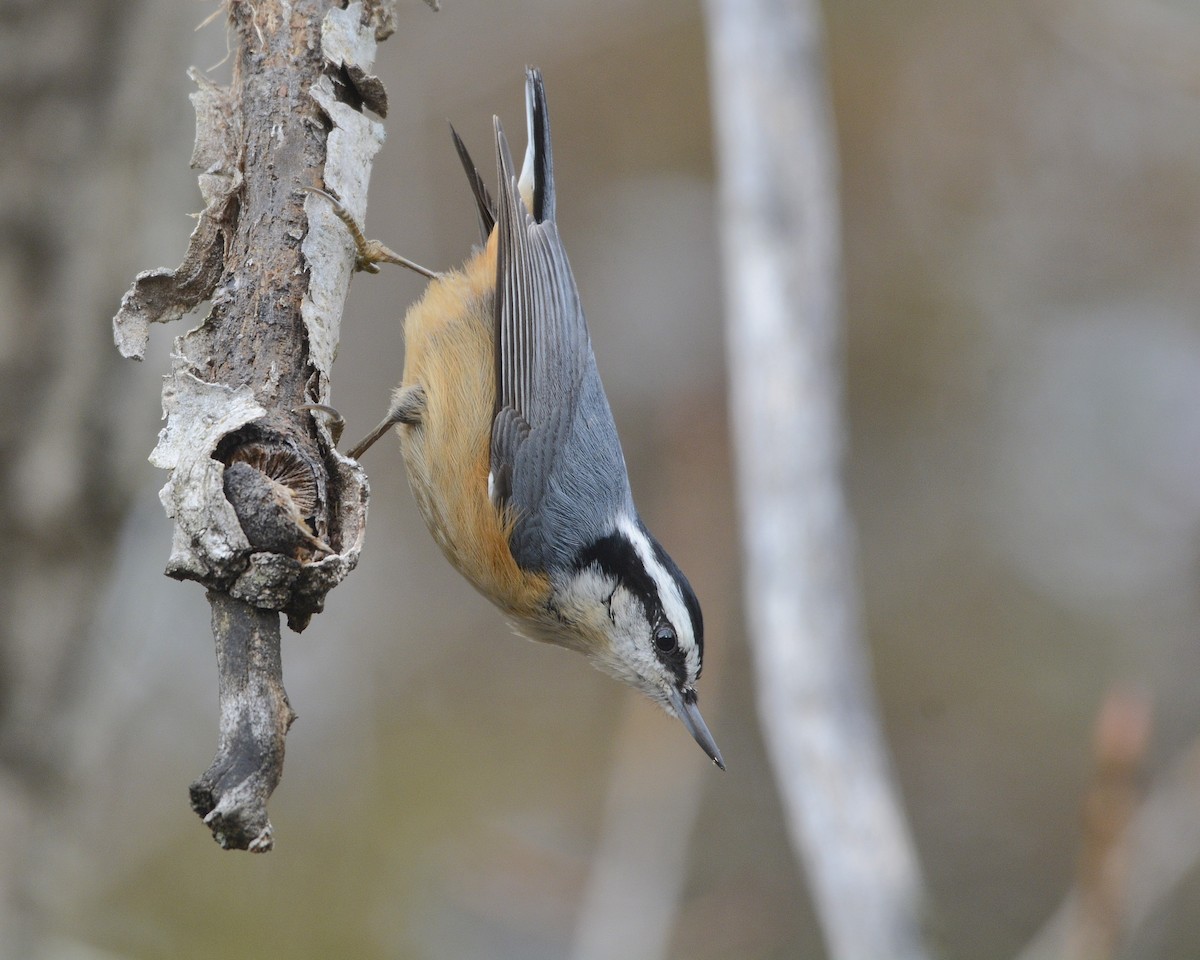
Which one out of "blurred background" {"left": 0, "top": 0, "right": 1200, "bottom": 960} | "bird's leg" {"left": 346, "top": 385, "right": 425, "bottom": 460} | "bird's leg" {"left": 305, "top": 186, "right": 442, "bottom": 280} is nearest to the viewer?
"bird's leg" {"left": 305, "top": 186, "right": 442, "bottom": 280}

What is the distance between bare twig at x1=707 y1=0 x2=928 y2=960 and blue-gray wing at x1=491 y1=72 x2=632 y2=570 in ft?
1.61

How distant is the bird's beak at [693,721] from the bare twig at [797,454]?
0.30 meters

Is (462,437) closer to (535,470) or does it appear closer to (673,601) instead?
(535,470)

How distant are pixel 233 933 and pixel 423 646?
1.88 meters

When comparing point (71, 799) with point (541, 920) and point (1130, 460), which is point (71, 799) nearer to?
point (541, 920)

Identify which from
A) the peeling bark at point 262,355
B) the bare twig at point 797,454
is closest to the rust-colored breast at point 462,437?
the bare twig at point 797,454

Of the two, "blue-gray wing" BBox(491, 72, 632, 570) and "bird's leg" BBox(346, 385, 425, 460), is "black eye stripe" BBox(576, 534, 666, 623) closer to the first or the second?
"blue-gray wing" BBox(491, 72, 632, 570)

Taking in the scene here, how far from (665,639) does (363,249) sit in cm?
132

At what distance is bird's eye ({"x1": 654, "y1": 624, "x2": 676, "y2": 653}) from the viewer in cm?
301

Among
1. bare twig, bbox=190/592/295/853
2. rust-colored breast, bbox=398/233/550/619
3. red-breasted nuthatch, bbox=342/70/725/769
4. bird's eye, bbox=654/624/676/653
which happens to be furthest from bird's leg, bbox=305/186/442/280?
bird's eye, bbox=654/624/676/653

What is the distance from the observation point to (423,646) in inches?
238

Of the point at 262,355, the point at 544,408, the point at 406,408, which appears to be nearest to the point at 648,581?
the point at 544,408

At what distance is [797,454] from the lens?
10.9 feet

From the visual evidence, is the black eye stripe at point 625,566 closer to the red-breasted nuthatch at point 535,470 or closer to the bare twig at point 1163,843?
the red-breasted nuthatch at point 535,470
